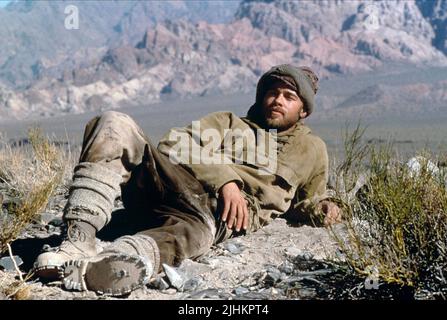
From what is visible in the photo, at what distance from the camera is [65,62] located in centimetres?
18988

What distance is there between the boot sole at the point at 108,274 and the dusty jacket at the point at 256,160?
82 centimetres

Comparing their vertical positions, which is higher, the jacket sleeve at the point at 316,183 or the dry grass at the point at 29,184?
the jacket sleeve at the point at 316,183

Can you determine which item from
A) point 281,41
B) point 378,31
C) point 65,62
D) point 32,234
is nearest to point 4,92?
point 281,41

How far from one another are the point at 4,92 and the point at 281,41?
44.5 m

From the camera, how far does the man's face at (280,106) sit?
3967 mm

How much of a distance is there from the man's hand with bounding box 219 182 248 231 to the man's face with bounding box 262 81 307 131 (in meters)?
0.68

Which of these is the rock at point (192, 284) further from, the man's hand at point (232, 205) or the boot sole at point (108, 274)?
the man's hand at point (232, 205)

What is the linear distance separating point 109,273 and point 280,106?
5.65ft

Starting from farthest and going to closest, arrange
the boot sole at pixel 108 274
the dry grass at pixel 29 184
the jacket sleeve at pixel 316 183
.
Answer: the jacket sleeve at pixel 316 183, the dry grass at pixel 29 184, the boot sole at pixel 108 274

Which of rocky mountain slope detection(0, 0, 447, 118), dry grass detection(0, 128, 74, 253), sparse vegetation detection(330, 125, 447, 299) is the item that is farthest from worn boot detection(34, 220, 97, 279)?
rocky mountain slope detection(0, 0, 447, 118)

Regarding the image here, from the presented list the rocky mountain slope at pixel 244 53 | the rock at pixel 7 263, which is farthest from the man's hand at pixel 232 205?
the rocky mountain slope at pixel 244 53

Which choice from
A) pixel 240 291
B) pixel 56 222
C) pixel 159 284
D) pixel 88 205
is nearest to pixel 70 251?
pixel 88 205

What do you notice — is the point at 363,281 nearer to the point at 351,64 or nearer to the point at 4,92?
the point at 4,92

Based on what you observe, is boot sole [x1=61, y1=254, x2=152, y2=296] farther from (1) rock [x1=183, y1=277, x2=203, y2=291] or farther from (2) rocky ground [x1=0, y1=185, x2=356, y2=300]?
(1) rock [x1=183, y1=277, x2=203, y2=291]
